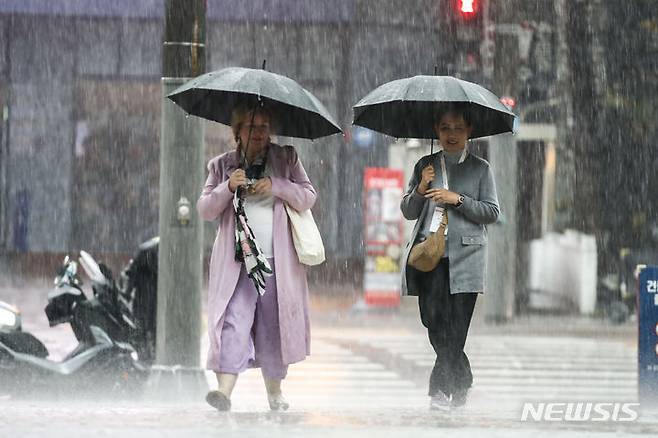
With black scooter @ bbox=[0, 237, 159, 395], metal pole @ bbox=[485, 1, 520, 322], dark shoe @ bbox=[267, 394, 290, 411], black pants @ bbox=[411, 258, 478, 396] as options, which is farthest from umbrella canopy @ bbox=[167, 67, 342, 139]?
metal pole @ bbox=[485, 1, 520, 322]

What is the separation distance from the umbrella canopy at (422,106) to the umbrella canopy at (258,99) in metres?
0.27

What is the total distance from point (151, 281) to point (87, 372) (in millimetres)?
1016

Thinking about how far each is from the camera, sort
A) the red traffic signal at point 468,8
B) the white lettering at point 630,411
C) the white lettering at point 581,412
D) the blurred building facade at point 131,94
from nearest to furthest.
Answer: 1. the white lettering at point 581,412
2. the white lettering at point 630,411
3. the red traffic signal at point 468,8
4. the blurred building facade at point 131,94

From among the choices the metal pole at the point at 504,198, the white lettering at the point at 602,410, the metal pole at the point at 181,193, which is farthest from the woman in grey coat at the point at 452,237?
the metal pole at the point at 504,198

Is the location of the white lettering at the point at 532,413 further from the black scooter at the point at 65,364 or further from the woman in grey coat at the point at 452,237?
the black scooter at the point at 65,364

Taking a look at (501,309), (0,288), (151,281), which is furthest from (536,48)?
(151,281)

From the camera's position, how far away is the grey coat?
25.6 ft

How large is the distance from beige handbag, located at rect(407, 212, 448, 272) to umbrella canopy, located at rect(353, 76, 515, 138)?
637 millimetres

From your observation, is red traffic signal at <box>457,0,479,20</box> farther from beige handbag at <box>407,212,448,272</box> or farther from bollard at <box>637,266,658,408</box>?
beige handbag at <box>407,212,448,272</box>

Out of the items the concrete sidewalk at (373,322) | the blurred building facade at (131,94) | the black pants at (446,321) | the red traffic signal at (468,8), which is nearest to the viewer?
the black pants at (446,321)

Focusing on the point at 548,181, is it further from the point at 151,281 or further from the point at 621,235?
the point at 151,281

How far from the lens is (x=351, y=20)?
26.2 m

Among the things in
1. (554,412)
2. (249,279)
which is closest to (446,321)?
(249,279)

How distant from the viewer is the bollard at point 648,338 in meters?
9.35
